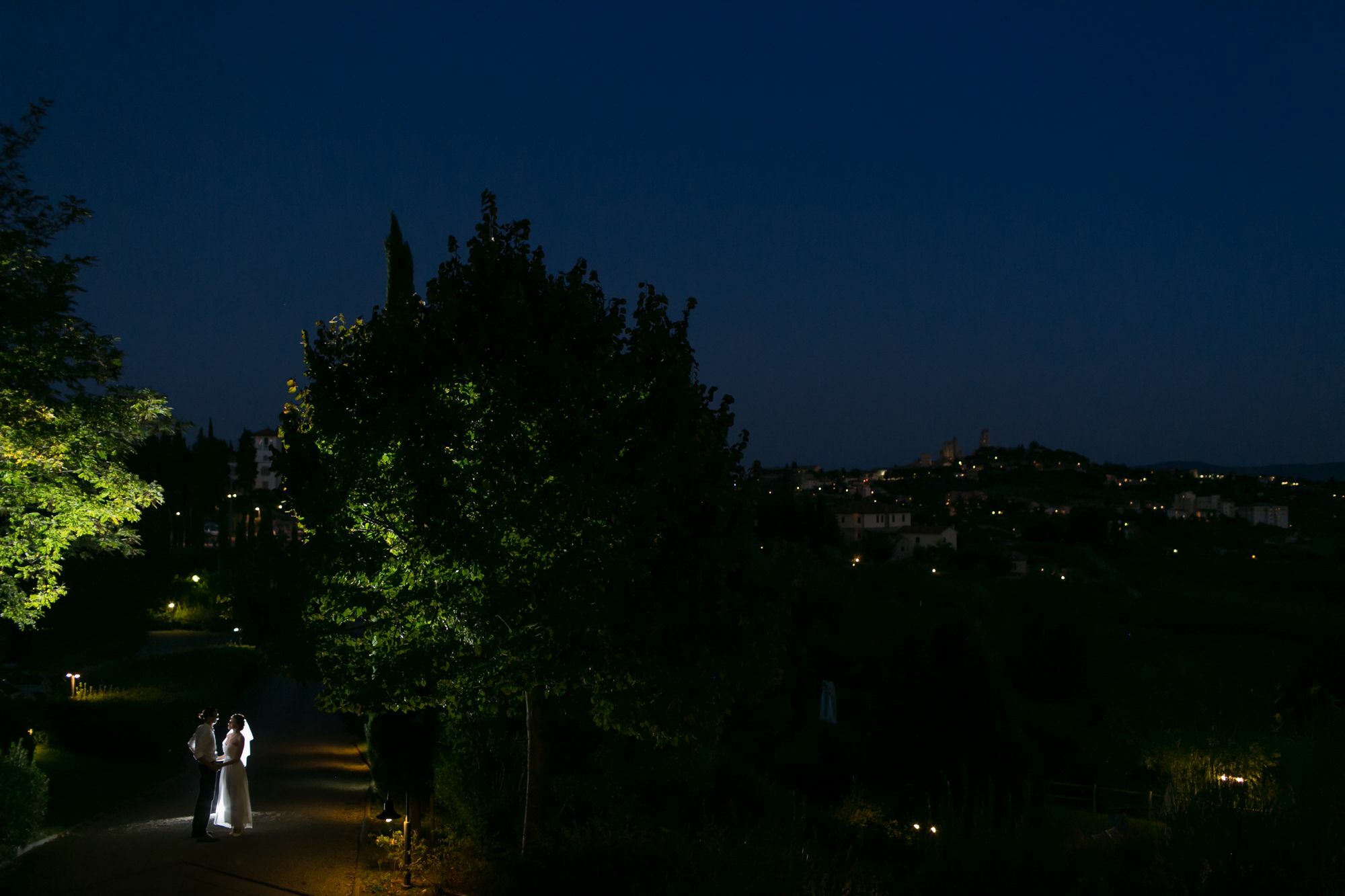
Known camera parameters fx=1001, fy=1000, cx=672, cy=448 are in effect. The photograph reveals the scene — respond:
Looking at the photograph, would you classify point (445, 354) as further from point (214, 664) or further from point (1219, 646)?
point (1219, 646)

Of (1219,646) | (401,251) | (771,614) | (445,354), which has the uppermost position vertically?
(401,251)

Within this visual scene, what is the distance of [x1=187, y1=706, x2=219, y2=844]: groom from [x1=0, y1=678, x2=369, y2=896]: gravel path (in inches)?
5.9

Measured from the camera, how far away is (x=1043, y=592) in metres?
43.2

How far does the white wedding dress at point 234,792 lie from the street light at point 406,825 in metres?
1.45

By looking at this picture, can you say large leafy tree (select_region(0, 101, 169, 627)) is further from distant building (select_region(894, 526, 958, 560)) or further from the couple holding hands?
distant building (select_region(894, 526, 958, 560))

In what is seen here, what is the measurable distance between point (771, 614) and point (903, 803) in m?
9.79

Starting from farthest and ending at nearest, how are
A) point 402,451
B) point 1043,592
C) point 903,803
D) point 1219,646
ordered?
point 1219,646 < point 1043,592 < point 903,803 < point 402,451

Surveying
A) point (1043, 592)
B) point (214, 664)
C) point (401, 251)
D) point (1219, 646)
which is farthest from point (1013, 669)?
point (401, 251)

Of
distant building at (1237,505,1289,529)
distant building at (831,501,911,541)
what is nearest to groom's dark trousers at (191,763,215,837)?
distant building at (831,501,911,541)

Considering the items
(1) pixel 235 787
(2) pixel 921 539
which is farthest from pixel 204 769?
(2) pixel 921 539

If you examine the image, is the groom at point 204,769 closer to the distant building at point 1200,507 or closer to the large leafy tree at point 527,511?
the large leafy tree at point 527,511

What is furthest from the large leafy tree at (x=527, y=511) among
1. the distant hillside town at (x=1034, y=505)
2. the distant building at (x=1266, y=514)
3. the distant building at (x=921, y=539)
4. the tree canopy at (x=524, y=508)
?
the distant building at (x=1266, y=514)

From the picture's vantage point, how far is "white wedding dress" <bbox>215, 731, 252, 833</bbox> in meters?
10.6

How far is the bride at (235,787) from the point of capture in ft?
34.8
